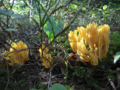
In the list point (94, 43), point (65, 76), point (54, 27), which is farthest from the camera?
point (94, 43)

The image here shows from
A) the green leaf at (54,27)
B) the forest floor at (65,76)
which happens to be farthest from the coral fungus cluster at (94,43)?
the green leaf at (54,27)

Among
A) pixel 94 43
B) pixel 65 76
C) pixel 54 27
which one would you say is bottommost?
pixel 65 76

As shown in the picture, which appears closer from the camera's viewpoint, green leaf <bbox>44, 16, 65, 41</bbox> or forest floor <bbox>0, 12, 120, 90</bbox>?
green leaf <bbox>44, 16, 65, 41</bbox>

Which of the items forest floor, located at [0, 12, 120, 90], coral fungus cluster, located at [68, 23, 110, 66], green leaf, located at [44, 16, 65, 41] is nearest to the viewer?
green leaf, located at [44, 16, 65, 41]

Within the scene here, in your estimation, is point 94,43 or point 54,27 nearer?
point 54,27

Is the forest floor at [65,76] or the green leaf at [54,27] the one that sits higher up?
the green leaf at [54,27]

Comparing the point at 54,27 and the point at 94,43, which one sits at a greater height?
the point at 54,27

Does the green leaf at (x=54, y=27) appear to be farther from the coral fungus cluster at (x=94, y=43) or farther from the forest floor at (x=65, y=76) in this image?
the coral fungus cluster at (x=94, y=43)

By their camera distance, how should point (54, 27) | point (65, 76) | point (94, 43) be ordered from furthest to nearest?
1. point (94, 43)
2. point (65, 76)
3. point (54, 27)

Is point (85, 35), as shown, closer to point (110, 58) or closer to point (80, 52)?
point (80, 52)

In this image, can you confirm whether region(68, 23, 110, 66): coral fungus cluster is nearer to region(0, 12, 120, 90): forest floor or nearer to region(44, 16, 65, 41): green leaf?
region(0, 12, 120, 90): forest floor

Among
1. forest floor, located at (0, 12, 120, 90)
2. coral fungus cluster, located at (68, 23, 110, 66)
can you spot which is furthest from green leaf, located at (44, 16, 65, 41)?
coral fungus cluster, located at (68, 23, 110, 66)

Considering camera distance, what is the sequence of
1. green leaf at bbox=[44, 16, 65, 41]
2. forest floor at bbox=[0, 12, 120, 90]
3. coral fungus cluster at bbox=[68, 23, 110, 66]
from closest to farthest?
green leaf at bbox=[44, 16, 65, 41] → forest floor at bbox=[0, 12, 120, 90] → coral fungus cluster at bbox=[68, 23, 110, 66]

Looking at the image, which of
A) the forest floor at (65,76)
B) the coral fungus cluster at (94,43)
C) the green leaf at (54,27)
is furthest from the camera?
the coral fungus cluster at (94,43)
